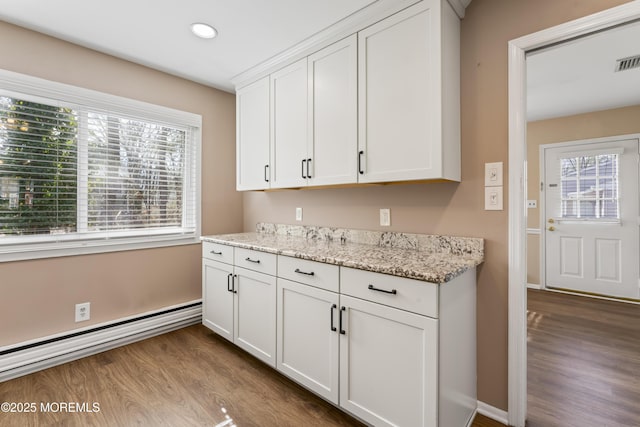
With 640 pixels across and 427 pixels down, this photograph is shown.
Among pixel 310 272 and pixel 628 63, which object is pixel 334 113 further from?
pixel 628 63

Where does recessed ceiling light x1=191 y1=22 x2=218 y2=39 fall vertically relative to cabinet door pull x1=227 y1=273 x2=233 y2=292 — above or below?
above

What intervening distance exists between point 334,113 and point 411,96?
56cm

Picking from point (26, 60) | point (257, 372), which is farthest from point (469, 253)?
point (26, 60)

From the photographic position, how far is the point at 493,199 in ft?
5.72

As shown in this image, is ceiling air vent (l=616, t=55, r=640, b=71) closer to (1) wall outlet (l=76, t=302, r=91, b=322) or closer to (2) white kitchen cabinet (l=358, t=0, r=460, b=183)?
(2) white kitchen cabinet (l=358, t=0, r=460, b=183)

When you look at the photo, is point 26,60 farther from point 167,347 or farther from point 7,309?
point 167,347

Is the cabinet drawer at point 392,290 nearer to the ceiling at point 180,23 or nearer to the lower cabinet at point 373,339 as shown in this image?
the lower cabinet at point 373,339

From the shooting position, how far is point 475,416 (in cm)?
177

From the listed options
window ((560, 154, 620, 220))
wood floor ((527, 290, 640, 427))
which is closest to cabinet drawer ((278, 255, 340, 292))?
wood floor ((527, 290, 640, 427))

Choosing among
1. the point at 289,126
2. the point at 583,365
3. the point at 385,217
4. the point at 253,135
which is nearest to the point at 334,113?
the point at 289,126

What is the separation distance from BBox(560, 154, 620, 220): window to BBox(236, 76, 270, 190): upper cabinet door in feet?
13.6

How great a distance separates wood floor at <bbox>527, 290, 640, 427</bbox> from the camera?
1764 mm

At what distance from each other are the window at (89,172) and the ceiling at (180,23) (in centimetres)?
40

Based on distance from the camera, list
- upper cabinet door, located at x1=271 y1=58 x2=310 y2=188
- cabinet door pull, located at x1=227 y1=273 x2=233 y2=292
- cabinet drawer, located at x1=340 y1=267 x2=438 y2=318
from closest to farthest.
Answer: cabinet drawer, located at x1=340 y1=267 x2=438 y2=318 → upper cabinet door, located at x1=271 y1=58 x2=310 y2=188 → cabinet door pull, located at x1=227 y1=273 x2=233 y2=292
